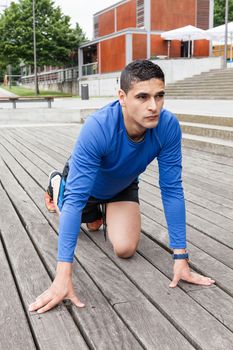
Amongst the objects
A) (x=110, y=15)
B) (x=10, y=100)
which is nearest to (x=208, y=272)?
(x=10, y=100)

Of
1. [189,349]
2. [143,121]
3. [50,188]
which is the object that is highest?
[143,121]

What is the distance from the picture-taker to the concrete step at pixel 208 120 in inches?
315

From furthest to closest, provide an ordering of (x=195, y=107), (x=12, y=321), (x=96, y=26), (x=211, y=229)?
(x=96, y=26) → (x=195, y=107) → (x=211, y=229) → (x=12, y=321)

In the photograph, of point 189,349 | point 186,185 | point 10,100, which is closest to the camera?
point 189,349

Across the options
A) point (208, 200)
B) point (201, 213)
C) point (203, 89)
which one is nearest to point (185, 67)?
point (203, 89)

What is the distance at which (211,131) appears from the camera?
765cm

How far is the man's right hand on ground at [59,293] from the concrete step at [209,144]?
484 centimetres

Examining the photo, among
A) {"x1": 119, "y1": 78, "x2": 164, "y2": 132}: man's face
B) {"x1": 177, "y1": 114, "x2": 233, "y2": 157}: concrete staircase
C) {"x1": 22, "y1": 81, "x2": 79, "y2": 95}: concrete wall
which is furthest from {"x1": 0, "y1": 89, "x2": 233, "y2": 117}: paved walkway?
{"x1": 22, "y1": 81, "x2": 79, "y2": 95}: concrete wall

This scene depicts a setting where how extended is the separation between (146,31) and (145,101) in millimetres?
31923

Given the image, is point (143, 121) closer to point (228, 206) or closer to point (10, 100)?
point (228, 206)

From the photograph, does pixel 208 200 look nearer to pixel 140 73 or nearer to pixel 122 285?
pixel 122 285

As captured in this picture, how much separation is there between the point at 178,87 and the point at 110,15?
18.0 metres

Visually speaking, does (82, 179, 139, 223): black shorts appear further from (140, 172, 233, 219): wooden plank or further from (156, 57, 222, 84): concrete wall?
(156, 57, 222, 84): concrete wall

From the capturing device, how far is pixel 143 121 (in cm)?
225
